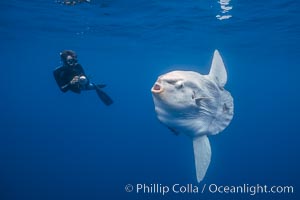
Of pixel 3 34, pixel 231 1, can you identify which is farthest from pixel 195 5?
pixel 3 34

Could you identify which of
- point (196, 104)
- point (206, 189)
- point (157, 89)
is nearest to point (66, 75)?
point (196, 104)

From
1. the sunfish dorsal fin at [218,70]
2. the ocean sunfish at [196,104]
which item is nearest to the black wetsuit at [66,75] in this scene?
the sunfish dorsal fin at [218,70]

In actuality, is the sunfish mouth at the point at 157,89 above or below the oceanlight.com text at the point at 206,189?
above

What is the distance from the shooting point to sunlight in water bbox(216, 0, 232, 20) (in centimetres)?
1401

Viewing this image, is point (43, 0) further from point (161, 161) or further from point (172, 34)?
point (161, 161)

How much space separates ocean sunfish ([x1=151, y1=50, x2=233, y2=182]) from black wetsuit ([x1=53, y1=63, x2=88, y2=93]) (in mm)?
4604

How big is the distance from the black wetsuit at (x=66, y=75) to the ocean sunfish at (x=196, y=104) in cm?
460

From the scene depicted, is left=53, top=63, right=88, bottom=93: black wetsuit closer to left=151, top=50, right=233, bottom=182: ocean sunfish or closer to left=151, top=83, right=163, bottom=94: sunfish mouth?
left=151, top=50, right=233, bottom=182: ocean sunfish

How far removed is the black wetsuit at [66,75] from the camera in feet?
26.2

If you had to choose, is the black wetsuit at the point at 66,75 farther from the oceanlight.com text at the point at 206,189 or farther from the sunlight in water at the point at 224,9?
the oceanlight.com text at the point at 206,189

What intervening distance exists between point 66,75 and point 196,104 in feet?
17.6

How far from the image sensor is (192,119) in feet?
11.8

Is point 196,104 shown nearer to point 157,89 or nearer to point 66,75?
point 157,89

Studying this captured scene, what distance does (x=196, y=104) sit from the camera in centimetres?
351
